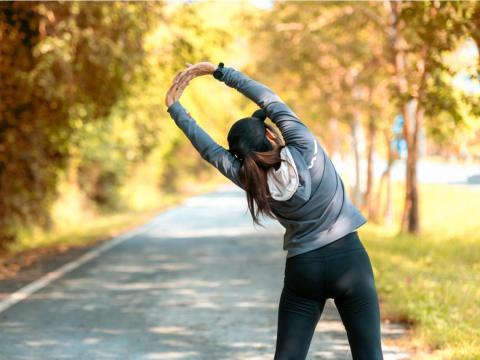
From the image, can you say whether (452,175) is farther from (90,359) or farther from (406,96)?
(90,359)

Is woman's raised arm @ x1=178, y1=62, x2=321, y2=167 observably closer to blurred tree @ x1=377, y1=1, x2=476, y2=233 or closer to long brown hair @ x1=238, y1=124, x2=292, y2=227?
long brown hair @ x1=238, y1=124, x2=292, y2=227

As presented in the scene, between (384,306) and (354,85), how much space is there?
52.5 ft

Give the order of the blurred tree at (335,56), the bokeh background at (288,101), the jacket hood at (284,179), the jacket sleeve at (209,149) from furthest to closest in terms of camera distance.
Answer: the blurred tree at (335,56), the bokeh background at (288,101), the jacket sleeve at (209,149), the jacket hood at (284,179)

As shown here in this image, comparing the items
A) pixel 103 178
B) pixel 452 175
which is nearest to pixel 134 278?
pixel 103 178

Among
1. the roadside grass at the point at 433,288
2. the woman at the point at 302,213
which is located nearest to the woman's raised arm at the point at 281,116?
the woman at the point at 302,213

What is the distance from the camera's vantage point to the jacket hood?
330cm

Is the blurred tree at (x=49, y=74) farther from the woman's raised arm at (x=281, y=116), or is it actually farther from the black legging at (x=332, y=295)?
the black legging at (x=332, y=295)

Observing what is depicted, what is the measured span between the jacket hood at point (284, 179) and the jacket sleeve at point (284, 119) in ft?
0.28

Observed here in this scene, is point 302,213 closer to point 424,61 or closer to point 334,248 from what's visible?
point 334,248

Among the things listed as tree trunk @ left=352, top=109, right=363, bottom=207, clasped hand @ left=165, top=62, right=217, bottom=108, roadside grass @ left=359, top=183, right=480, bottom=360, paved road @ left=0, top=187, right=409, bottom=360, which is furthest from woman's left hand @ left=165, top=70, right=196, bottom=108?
tree trunk @ left=352, top=109, right=363, bottom=207

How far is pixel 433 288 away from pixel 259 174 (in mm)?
5223

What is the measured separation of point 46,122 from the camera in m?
14.0

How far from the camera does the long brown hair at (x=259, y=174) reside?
130 inches

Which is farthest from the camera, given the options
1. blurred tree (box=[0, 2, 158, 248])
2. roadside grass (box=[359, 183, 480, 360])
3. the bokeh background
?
blurred tree (box=[0, 2, 158, 248])
